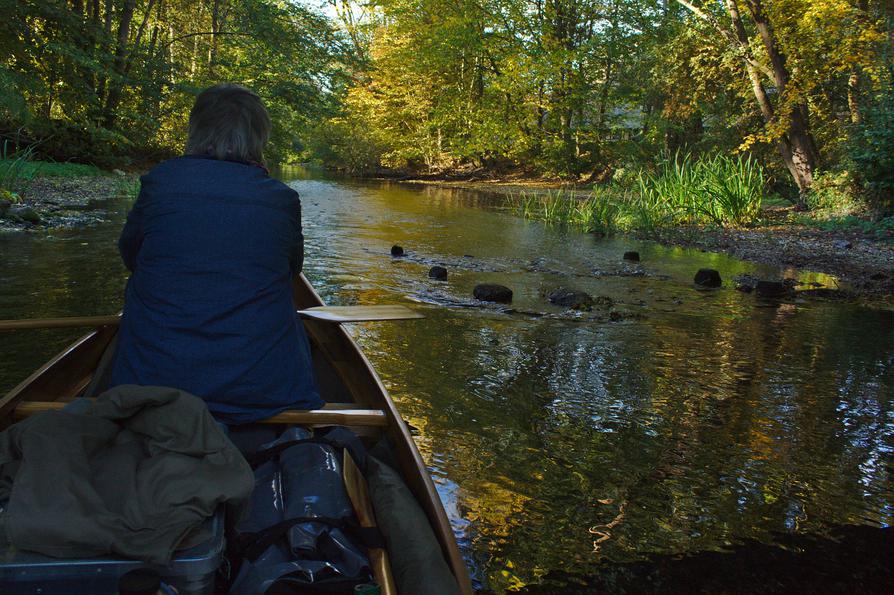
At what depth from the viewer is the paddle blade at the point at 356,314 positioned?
318cm

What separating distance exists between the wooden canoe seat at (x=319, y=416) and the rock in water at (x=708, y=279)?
19.0 ft

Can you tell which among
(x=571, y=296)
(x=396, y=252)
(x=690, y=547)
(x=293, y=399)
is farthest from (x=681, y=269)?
(x=293, y=399)

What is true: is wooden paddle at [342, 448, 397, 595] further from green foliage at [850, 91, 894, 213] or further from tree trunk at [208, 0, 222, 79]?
tree trunk at [208, 0, 222, 79]

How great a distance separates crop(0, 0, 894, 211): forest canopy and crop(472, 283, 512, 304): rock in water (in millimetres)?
6898

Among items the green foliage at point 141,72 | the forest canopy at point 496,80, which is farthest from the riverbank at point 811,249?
the green foliage at point 141,72

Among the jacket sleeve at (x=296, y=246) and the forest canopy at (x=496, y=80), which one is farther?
the forest canopy at (x=496, y=80)

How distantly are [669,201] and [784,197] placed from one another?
500cm

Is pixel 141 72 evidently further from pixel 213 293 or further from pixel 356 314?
pixel 213 293

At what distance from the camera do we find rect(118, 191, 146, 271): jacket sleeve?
2.01 metres

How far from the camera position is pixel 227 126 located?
82.9 inches

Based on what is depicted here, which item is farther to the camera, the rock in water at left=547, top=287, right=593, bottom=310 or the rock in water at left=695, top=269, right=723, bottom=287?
the rock in water at left=695, top=269, right=723, bottom=287

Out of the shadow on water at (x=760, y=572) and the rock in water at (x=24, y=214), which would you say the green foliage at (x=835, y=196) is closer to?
the shadow on water at (x=760, y=572)

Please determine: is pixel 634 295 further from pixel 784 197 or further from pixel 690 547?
pixel 784 197

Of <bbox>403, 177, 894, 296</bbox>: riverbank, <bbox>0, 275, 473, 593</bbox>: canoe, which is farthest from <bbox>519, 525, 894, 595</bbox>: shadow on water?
<bbox>403, 177, 894, 296</bbox>: riverbank
